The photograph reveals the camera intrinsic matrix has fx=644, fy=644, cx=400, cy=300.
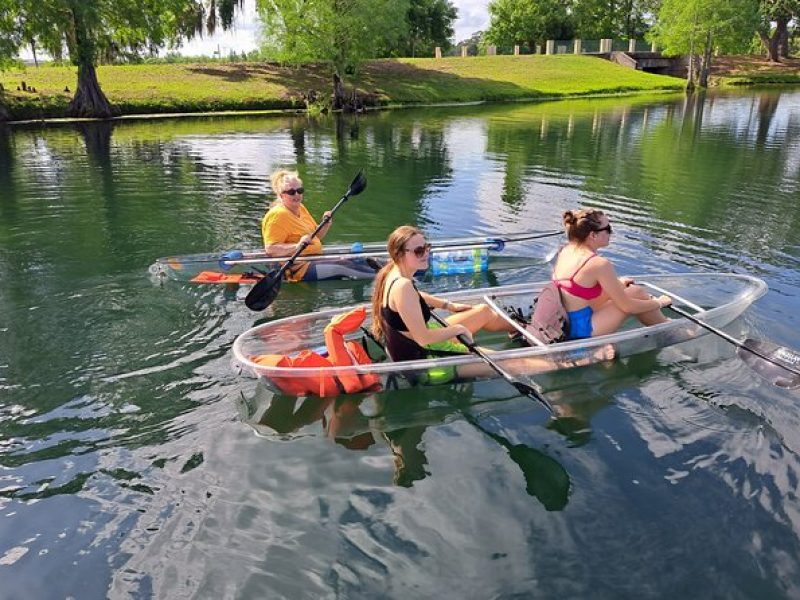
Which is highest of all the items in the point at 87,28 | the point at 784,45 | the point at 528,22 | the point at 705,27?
the point at 528,22

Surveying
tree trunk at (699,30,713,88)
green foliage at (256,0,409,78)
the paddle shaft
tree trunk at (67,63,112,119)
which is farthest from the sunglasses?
tree trunk at (699,30,713,88)

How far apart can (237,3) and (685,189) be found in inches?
2343

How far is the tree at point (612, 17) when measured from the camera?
257 feet

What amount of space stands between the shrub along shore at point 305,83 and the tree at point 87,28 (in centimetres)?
190

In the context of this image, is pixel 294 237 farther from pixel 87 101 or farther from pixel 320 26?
pixel 320 26

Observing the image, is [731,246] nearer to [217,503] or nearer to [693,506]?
[693,506]

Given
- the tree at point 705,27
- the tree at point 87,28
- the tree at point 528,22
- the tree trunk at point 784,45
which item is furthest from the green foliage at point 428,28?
the tree trunk at point 784,45

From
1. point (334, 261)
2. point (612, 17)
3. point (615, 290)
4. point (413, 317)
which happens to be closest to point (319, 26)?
point (334, 261)

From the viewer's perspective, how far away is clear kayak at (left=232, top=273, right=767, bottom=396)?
6.55m

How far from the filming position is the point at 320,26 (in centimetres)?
4419

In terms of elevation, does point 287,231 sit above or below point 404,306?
→ below

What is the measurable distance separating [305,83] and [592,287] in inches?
1844

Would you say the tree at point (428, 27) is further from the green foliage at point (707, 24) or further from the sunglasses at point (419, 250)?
the sunglasses at point (419, 250)

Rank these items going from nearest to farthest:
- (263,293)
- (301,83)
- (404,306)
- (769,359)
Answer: (404,306), (769,359), (263,293), (301,83)
